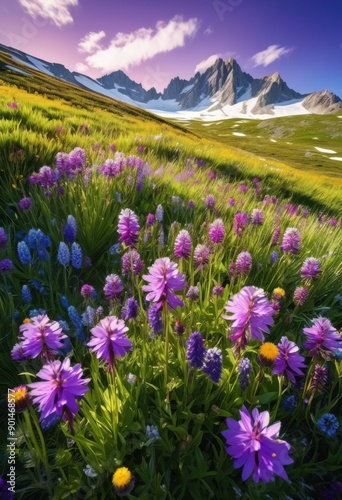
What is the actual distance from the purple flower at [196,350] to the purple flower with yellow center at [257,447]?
32cm

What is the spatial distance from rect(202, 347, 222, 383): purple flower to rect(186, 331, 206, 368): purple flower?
30 mm

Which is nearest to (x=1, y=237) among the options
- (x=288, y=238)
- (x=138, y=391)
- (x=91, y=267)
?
(x=91, y=267)

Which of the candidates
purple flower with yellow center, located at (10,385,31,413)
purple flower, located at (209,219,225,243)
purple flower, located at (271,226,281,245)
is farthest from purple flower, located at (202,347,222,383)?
purple flower, located at (271,226,281,245)

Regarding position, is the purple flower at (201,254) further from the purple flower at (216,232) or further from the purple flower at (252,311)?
the purple flower at (252,311)

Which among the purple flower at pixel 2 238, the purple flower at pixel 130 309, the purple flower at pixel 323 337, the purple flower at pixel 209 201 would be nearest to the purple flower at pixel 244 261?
the purple flower at pixel 323 337

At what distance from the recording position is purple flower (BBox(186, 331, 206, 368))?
1.39 meters

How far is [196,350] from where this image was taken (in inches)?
54.8

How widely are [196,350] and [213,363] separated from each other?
0.11 m

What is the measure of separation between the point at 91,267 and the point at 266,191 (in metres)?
5.63

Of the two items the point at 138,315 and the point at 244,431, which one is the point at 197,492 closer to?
the point at 244,431

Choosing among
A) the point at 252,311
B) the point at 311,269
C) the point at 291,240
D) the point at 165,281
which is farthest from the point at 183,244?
the point at 291,240

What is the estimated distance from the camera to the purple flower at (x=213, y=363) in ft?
4.65

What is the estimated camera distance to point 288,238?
2.55 metres

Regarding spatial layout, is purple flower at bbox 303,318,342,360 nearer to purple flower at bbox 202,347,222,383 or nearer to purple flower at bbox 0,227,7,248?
purple flower at bbox 202,347,222,383
